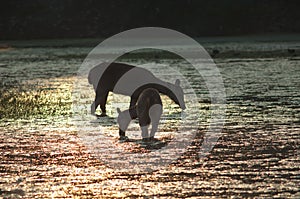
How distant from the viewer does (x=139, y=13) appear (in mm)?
96250

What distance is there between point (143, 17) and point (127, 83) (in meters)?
78.2

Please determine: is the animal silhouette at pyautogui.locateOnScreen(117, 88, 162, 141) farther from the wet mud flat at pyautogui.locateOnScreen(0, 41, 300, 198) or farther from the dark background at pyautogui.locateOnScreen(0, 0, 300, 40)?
the dark background at pyautogui.locateOnScreen(0, 0, 300, 40)

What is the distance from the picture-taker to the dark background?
9050 cm

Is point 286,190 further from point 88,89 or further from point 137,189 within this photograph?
point 88,89

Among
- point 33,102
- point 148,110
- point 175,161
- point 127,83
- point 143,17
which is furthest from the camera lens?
point 143,17

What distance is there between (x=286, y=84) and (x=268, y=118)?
8.25 metres

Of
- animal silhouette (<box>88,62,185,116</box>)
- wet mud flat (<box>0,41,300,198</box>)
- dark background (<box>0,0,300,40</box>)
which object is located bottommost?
wet mud flat (<box>0,41,300,198</box>)

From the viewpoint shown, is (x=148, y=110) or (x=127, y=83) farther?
(x=127, y=83)

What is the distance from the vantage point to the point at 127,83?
1781cm

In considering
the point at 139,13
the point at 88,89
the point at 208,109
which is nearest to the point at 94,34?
the point at 139,13

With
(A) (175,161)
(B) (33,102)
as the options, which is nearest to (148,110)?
(A) (175,161)

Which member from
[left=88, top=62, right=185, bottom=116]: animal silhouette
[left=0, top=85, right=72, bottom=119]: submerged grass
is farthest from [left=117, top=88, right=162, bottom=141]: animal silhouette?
[left=0, top=85, right=72, bottom=119]: submerged grass

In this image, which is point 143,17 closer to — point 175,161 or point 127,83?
point 127,83

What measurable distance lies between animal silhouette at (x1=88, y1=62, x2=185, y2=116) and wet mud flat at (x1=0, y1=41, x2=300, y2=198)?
663mm
